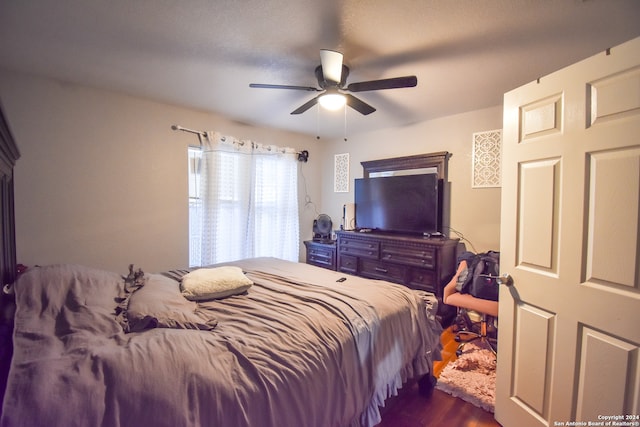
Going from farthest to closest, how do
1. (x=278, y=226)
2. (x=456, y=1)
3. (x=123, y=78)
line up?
(x=278, y=226)
(x=123, y=78)
(x=456, y=1)

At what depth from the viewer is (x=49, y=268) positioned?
140 cm

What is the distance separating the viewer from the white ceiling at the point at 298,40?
4.67 feet

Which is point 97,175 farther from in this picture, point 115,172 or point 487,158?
point 487,158

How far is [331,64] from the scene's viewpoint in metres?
Answer: 1.73

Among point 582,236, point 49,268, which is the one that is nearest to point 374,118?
point 582,236

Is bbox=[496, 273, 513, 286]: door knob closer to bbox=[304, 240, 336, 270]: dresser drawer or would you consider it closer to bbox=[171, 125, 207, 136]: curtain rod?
bbox=[304, 240, 336, 270]: dresser drawer

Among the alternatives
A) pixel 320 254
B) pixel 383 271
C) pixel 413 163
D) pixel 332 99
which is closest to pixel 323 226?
pixel 320 254

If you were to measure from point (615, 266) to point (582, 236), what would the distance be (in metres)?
0.16

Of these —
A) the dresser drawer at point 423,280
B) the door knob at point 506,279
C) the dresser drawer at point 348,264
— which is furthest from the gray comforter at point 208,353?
the dresser drawer at point 348,264

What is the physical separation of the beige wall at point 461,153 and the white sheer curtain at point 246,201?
1534mm

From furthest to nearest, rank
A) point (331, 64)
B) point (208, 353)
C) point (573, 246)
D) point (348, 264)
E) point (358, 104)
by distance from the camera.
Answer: point (348, 264) < point (358, 104) < point (331, 64) < point (573, 246) < point (208, 353)

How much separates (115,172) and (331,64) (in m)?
2.40

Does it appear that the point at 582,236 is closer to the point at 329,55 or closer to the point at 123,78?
the point at 329,55

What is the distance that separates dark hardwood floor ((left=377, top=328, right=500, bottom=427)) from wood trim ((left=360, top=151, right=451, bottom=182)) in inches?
→ 91.5
